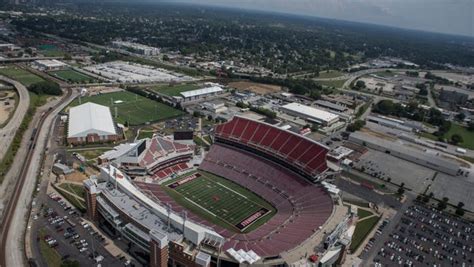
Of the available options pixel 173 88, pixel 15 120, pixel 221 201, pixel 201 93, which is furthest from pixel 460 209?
pixel 15 120

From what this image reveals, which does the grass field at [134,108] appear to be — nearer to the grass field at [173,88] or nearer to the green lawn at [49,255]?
the grass field at [173,88]

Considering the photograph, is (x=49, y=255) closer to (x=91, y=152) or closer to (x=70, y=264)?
(x=70, y=264)

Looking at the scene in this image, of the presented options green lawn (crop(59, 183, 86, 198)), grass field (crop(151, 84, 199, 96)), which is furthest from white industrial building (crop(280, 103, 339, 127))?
green lawn (crop(59, 183, 86, 198))

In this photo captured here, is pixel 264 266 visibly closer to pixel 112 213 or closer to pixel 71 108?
pixel 112 213

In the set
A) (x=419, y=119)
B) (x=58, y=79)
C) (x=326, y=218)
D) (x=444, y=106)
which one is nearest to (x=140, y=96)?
(x=58, y=79)

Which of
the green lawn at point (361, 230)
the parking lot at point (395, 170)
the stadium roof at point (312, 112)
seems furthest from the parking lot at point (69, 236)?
the stadium roof at point (312, 112)
